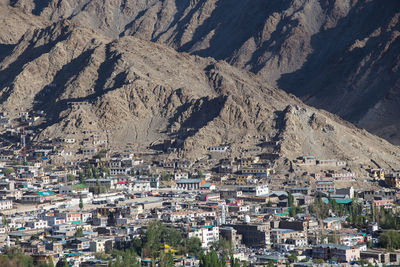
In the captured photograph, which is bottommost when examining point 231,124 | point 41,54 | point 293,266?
point 293,266

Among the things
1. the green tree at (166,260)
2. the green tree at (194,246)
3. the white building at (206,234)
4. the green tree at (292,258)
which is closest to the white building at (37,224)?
the white building at (206,234)

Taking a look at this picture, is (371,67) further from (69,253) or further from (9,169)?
(69,253)

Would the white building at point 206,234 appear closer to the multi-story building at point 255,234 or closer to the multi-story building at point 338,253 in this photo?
the multi-story building at point 255,234

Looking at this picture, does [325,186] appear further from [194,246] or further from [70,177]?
[194,246]

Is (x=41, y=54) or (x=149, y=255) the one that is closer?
(x=149, y=255)

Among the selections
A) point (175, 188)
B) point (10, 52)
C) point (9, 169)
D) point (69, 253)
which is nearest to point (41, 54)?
point (10, 52)

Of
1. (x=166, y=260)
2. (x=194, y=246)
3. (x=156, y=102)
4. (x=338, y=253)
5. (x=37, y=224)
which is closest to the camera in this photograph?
(x=166, y=260)

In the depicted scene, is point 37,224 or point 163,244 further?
point 37,224

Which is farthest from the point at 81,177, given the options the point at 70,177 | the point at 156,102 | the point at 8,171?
the point at 156,102
